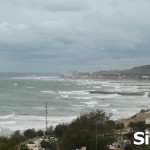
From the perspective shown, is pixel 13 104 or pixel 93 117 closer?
pixel 93 117

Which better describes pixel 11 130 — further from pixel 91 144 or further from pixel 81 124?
pixel 91 144

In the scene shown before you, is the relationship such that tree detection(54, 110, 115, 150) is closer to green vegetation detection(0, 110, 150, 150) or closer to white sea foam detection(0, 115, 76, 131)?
green vegetation detection(0, 110, 150, 150)

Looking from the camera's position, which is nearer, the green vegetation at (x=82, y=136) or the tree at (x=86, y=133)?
the green vegetation at (x=82, y=136)

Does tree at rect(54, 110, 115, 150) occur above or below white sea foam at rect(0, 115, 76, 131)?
above

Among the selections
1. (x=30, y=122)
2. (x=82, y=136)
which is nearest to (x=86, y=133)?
(x=82, y=136)

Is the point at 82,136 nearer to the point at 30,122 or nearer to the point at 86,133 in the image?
the point at 86,133

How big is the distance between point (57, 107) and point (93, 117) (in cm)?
3682

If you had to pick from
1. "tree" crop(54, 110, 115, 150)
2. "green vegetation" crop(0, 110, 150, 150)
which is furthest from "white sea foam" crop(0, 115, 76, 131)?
"tree" crop(54, 110, 115, 150)

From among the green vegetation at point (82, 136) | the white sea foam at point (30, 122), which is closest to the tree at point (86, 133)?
the green vegetation at point (82, 136)

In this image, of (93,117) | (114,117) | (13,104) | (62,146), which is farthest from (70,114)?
(62,146)

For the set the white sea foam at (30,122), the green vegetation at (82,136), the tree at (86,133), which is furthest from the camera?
the white sea foam at (30,122)

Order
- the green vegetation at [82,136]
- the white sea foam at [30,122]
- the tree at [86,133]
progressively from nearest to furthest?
the green vegetation at [82,136] < the tree at [86,133] < the white sea foam at [30,122]

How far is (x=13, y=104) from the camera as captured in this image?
7500 cm

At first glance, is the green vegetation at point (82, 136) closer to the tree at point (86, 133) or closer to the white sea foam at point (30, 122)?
the tree at point (86, 133)
